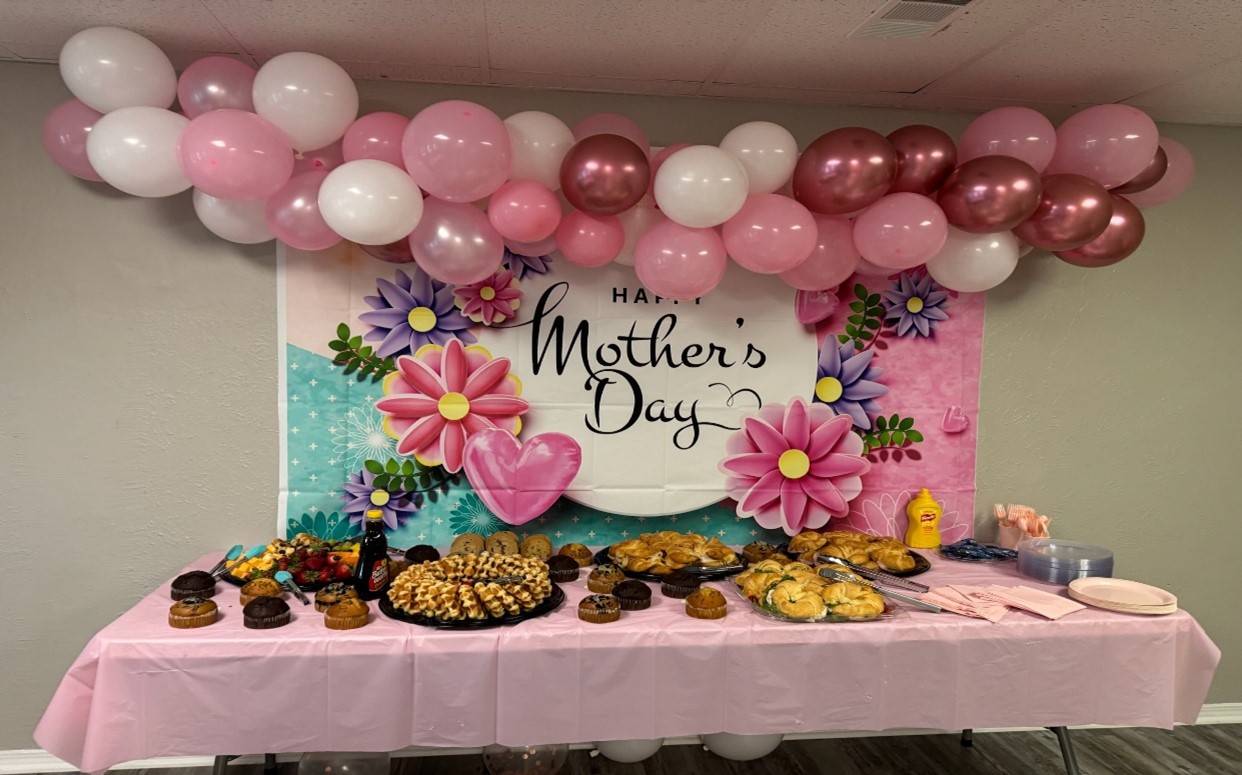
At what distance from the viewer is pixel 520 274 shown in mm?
2584

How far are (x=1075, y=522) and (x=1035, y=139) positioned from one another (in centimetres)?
145

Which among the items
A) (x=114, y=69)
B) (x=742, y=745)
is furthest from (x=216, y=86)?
(x=742, y=745)

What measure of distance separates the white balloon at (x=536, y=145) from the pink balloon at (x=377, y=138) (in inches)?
12.1

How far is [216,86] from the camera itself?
2.14 meters

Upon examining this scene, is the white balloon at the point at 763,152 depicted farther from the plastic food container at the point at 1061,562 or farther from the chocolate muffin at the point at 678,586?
the plastic food container at the point at 1061,562

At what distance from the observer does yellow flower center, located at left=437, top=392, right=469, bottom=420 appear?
2.52m

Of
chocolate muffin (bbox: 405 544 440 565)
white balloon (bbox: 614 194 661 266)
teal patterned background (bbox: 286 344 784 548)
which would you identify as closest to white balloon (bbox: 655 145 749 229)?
white balloon (bbox: 614 194 661 266)

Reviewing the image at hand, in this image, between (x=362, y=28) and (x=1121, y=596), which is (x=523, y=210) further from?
(x=1121, y=596)

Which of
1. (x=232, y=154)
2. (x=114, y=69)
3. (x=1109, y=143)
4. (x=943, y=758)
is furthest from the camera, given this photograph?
(x=943, y=758)

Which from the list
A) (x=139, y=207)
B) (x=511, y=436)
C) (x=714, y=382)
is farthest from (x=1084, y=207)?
(x=139, y=207)

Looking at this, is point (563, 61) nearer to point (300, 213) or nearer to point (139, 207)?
point (300, 213)

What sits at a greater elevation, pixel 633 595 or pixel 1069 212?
pixel 1069 212

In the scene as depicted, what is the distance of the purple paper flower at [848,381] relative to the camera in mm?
2719

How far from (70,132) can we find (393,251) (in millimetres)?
920
